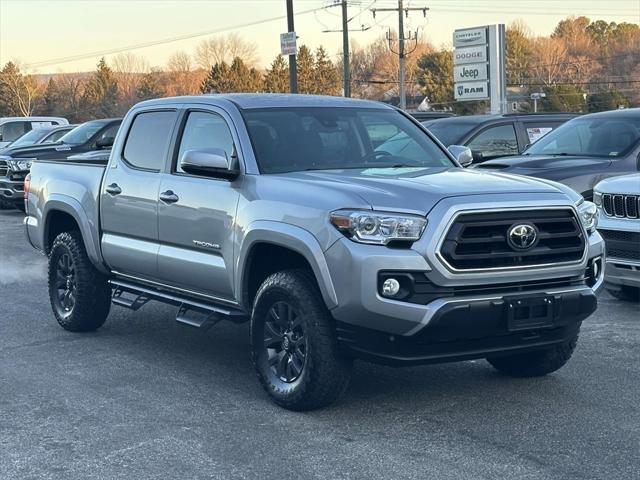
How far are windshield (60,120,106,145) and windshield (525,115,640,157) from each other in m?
9.70

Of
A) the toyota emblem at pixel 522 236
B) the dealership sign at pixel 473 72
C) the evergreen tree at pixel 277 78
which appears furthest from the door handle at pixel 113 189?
the evergreen tree at pixel 277 78

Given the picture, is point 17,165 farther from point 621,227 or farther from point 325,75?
point 325,75

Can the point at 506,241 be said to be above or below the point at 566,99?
below

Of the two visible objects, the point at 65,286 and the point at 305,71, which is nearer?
the point at 65,286

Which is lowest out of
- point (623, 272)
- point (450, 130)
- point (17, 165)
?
point (623, 272)

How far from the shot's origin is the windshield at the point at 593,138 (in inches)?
434

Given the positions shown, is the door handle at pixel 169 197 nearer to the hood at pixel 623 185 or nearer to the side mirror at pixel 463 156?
the side mirror at pixel 463 156

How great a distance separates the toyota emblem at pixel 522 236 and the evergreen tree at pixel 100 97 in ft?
355

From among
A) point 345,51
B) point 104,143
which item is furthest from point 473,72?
point 104,143

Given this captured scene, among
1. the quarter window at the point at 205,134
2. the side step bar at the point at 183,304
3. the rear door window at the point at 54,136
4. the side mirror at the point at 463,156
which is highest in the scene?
the quarter window at the point at 205,134

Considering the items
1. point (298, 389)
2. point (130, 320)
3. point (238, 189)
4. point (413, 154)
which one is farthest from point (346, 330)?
point (130, 320)

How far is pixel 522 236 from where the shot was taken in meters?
5.33

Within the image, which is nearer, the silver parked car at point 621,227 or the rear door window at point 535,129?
the silver parked car at point 621,227

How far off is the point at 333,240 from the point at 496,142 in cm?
907
